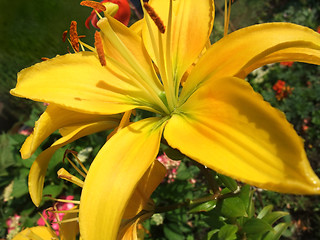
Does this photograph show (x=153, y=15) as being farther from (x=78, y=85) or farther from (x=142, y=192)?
(x=142, y=192)

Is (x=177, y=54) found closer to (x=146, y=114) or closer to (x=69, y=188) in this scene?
(x=146, y=114)

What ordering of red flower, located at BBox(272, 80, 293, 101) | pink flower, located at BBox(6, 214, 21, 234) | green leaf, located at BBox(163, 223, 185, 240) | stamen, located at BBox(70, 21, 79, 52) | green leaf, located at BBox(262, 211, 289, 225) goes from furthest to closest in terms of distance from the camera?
1. red flower, located at BBox(272, 80, 293, 101)
2. pink flower, located at BBox(6, 214, 21, 234)
3. green leaf, located at BBox(163, 223, 185, 240)
4. green leaf, located at BBox(262, 211, 289, 225)
5. stamen, located at BBox(70, 21, 79, 52)

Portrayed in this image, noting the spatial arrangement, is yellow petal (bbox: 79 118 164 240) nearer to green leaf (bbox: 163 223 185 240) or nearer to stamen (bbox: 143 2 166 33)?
stamen (bbox: 143 2 166 33)

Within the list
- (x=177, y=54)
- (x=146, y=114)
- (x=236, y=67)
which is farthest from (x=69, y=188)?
(x=236, y=67)

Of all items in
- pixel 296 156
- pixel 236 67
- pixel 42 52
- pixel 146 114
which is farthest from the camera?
pixel 42 52

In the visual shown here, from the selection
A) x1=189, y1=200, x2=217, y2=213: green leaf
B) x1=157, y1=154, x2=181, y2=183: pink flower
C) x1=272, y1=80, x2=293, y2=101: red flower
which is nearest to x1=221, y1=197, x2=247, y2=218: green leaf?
x1=189, y1=200, x2=217, y2=213: green leaf
